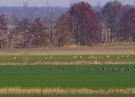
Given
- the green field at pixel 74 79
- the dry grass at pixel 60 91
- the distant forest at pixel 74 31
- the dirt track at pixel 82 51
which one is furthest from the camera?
the distant forest at pixel 74 31

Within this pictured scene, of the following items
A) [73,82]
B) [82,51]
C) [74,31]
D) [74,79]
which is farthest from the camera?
[74,31]

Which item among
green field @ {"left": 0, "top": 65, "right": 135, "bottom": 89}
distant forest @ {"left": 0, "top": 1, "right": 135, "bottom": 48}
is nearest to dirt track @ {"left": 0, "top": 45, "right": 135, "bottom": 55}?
distant forest @ {"left": 0, "top": 1, "right": 135, "bottom": 48}

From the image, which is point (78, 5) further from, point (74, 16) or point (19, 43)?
point (19, 43)

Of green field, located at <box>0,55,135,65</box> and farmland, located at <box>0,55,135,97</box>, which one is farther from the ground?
farmland, located at <box>0,55,135,97</box>

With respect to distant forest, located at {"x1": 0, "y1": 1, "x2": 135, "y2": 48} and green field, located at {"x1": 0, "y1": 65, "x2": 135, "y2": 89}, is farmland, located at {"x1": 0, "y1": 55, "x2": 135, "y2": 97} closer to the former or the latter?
green field, located at {"x1": 0, "y1": 65, "x2": 135, "y2": 89}

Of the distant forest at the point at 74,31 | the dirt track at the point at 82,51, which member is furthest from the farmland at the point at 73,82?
the distant forest at the point at 74,31

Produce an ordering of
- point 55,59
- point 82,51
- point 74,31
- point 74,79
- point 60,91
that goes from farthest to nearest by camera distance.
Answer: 1. point 74,31
2. point 82,51
3. point 55,59
4. point 74,79
5. point 60,91

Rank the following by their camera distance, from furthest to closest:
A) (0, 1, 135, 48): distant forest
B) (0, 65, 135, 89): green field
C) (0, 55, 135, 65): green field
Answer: (0, 1, 135, 48): distant forest < (0, 55, 135, 65): green field < (0, 65, 135, 89): green field

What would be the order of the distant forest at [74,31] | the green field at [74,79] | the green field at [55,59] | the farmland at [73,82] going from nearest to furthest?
the farmland at [73,82] < the green field at [74,79] < the green field at [55,59] < the distant forest at [74,31]

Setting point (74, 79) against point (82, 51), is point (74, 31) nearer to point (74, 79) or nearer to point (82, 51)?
point (82, 51)

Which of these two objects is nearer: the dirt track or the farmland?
the farmland

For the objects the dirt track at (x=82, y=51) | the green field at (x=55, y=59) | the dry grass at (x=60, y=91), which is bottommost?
the dirt track at (x=82, y=51)

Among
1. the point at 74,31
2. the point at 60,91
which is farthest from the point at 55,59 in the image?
the point at 60,91

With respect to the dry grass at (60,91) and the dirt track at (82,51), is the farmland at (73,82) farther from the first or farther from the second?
the dirt track at (82,51)
